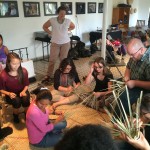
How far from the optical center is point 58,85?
2908 mm

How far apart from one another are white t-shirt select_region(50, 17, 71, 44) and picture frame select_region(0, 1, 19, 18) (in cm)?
149

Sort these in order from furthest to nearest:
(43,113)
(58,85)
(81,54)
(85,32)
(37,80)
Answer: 1. (85,32)
2. (81,54)
3. (37,80)
4. (58,85)
5. (43,113)

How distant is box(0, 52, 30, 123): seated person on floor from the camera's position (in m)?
2.33

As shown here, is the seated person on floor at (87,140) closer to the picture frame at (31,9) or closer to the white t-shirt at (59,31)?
the white t-shirt at (59,31)

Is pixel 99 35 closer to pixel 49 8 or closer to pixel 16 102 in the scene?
pixel 49 8

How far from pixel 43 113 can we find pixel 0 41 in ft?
6.13

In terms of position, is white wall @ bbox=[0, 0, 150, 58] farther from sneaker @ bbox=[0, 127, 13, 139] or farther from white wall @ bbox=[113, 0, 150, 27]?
sneaker @ bbox=[0, 127, 13, 139]

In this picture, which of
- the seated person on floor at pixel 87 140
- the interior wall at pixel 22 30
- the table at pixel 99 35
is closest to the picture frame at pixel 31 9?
the interior wall at pixel 22 30

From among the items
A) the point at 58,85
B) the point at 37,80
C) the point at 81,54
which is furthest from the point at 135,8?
the point at 58,85

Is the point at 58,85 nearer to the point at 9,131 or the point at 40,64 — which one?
the point at 9,131

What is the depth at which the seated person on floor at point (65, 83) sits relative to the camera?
9.26 feet

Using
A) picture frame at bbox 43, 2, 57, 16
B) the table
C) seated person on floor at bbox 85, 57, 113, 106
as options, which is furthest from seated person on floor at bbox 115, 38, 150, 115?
the table

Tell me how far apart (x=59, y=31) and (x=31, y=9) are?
1.78m

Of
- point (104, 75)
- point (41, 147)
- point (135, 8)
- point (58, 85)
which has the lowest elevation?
point (41, 147)
